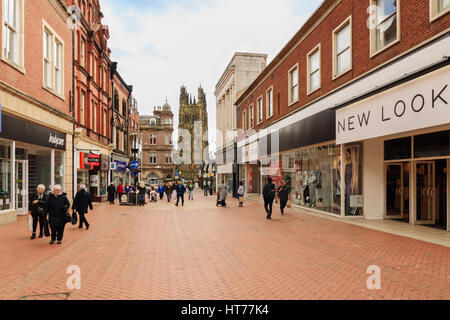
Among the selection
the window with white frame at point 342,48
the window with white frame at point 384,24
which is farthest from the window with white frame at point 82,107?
the window with white frame at point 384,24

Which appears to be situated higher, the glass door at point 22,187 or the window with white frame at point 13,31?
the window with white frame at point 13,31

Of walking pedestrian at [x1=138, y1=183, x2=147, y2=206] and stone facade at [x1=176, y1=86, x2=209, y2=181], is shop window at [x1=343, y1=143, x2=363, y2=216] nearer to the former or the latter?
Answer: walking pedestrian at [x1=138, y1=183, x2=147, y2=206]

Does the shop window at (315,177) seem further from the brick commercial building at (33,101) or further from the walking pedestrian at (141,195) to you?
the brick commercial building at (33,101)

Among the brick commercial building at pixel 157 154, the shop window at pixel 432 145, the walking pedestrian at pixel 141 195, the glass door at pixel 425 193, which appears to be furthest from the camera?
the brick commercial building at pixel 157 154

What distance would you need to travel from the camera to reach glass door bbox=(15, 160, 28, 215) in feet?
48.9

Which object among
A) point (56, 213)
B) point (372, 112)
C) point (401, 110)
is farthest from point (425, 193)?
point (56, 213)

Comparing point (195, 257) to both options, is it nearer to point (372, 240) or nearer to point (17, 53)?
point (372, 240)

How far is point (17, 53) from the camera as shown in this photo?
13.3 meters

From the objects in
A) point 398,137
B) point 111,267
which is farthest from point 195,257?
point 398,137

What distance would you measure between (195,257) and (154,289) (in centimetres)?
229

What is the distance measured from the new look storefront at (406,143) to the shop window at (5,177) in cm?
1263

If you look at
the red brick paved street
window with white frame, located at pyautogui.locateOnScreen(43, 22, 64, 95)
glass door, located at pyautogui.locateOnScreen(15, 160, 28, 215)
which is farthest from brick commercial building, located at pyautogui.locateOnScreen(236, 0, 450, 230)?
glass door, located at pyautogui.locateOnScreen(15, 160, 28, 215)

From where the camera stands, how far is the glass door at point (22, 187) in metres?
14.9

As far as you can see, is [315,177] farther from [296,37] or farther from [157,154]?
[157,154]
